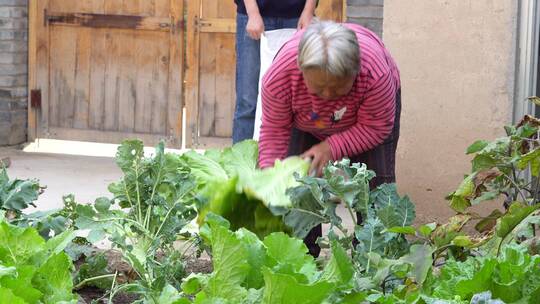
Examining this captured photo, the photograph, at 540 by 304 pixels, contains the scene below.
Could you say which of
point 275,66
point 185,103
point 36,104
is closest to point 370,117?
point 275,66

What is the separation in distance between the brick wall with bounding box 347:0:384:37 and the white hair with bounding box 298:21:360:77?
13.0 feet

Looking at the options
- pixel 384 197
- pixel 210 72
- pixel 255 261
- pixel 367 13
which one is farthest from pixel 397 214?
pixel 210 72

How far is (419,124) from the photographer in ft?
22.9

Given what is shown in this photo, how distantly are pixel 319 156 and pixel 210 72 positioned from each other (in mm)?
4782

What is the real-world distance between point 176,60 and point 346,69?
Answer: 210 inches

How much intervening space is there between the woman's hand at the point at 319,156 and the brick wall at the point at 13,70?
5377 millimetres

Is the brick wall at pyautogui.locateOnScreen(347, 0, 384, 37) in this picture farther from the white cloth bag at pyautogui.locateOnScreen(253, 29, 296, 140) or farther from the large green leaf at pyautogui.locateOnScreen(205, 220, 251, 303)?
the large green leaf at pyautogui.locateOnScreen(205, 220, 251, 303)

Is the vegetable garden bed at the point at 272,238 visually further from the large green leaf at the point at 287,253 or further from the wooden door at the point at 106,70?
the wooden door at the point at 106,70

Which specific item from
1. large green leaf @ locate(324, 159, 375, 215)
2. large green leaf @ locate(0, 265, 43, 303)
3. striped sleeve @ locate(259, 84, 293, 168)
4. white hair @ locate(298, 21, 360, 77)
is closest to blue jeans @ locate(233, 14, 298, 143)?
striped sleeve @ locate(259, 84, 293, 168)

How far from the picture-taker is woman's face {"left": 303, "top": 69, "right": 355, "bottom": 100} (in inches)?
167

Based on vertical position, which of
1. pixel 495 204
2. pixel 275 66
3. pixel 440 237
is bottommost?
pixel 495 204

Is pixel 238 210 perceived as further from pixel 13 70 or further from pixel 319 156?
pixel 13 70

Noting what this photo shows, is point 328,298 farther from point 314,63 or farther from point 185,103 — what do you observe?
point 185,103

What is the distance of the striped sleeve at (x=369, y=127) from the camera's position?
15.2ft
